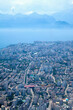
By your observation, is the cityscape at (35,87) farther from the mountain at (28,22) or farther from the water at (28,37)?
the mountain at (28,22)

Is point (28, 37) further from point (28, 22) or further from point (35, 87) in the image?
point (28, 22)

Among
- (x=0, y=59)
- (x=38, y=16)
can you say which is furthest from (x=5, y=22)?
(x=0, y=59)

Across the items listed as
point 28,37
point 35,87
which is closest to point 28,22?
point 28,37

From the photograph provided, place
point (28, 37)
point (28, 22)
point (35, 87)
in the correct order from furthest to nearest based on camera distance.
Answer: point (28, 22)
point (28, 37)
point (35, 87)

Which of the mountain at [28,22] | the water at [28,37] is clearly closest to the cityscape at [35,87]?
the water at [28,37]

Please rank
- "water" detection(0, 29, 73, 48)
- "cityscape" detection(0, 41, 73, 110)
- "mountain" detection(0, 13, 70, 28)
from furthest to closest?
"mountain" detection(0, 13, 70, 28) → "water" detection(0, 29, 73, 48) → "cityscape" detection(0, 41, 73, 110)

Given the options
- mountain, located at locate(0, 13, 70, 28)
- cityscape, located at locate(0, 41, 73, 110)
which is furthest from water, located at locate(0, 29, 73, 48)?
mountain, located at locate(0, 13, 70, 28)

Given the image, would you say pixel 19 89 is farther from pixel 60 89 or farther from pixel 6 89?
pixel 60 89

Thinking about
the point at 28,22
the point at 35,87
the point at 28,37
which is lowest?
the point at 35,87

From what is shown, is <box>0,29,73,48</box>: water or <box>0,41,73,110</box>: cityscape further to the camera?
<box>0,29,73,48</box>: water

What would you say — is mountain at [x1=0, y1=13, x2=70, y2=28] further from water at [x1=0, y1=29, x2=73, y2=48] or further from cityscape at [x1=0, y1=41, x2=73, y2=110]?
cityscape at [x1=0, y1=41, x2=73, y2=110]
